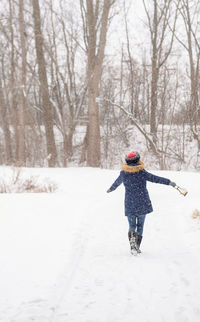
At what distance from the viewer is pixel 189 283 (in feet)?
11.0

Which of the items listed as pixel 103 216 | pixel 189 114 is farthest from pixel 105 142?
pixel 103 216

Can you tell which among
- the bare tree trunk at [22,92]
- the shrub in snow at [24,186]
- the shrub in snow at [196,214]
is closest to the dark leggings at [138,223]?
the shrub in snow at [196,214]

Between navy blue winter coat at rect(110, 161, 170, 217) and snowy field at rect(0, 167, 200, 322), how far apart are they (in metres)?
0.68

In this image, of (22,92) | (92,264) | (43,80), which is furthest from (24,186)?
(43,80)

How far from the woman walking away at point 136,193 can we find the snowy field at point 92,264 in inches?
12.3

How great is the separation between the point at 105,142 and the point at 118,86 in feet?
25.3

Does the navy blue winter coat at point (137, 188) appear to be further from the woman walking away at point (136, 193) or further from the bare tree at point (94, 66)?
the bare tree at point (94, 66)

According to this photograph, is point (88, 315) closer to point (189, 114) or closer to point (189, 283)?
point (189, 283)

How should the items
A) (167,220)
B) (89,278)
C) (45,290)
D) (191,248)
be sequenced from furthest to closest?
1. (167,220)
2. (191,248)
3. (89,278)
4. (45,290)

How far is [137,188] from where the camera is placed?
445cm

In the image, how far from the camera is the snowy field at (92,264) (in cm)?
284

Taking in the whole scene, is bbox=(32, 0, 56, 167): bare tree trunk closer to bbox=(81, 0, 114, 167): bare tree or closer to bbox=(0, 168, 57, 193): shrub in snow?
bbox=(81, 0, 114, 167): bare tree

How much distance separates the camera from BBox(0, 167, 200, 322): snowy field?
9.32 ft

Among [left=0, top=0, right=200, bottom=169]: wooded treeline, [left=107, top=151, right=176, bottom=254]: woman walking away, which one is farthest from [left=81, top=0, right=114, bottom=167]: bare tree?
[left=107, top=151, right=176, bottom=254]: woman walking away
